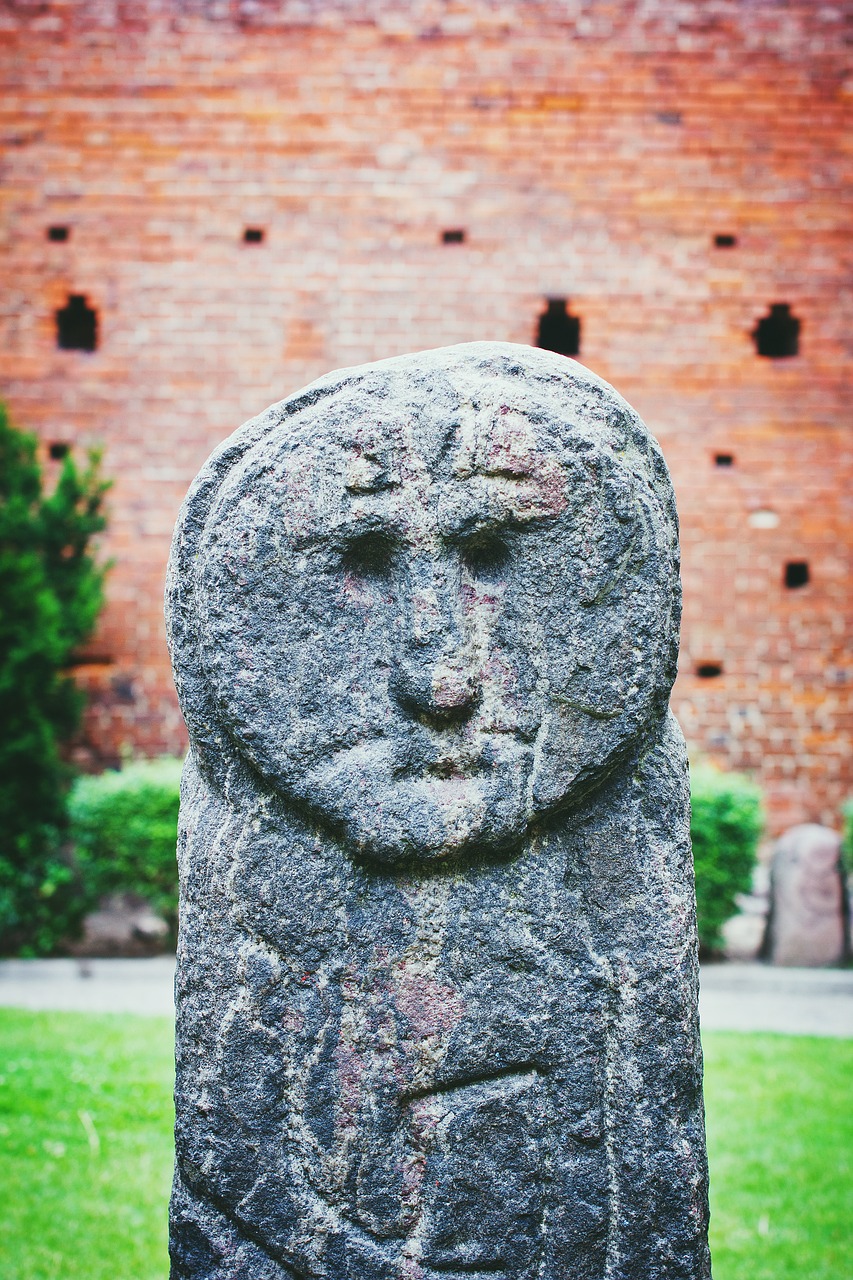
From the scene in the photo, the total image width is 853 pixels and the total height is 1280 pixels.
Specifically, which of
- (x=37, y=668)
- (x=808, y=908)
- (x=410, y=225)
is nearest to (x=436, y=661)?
(x=808, y=908)

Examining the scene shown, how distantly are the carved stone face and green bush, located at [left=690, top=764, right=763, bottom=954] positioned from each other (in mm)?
4980

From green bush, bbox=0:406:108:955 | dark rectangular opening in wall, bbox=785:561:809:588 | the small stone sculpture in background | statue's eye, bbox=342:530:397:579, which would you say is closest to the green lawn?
the small stone sculpture in background

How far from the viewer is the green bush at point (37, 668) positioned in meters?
6.97

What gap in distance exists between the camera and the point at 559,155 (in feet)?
26.8

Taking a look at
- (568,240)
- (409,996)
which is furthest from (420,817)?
(568,240)

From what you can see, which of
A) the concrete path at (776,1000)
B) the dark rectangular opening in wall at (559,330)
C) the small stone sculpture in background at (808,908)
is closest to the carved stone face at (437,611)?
the concrete path at (776,1000)

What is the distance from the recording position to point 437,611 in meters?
1.76

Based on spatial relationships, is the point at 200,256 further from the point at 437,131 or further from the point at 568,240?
the point at 568,240

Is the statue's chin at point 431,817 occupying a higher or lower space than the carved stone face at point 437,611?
lower

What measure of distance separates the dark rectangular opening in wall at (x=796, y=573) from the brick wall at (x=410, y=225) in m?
→ 0.08

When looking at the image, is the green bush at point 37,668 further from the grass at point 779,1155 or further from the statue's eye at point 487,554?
the statue's eye at point 487,554

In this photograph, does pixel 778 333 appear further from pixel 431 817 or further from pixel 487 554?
pixel 431 817

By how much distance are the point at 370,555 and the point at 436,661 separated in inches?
8.3

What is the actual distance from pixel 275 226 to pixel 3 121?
2.09 metres
